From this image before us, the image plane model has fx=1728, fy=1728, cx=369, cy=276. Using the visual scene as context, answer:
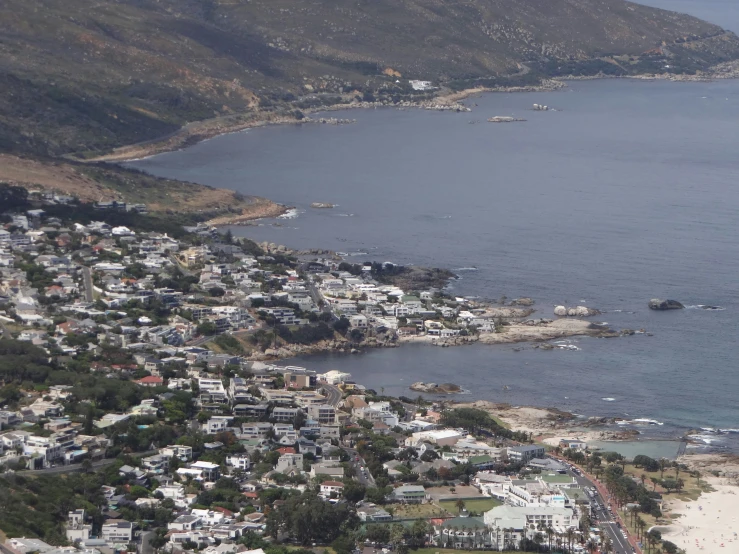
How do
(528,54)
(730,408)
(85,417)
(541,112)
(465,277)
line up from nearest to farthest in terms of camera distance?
(85,417)
(730,408)
(465,277)
(541,112)
(528,54)

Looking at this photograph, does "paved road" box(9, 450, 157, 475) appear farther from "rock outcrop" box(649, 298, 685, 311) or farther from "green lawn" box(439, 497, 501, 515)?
"rock outcrop" box(649, 298, 685, 311)

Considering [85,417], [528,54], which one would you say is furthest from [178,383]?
[528,54]

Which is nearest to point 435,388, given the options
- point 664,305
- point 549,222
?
point 664,305

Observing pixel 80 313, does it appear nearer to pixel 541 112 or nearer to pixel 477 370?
pixel 477 370

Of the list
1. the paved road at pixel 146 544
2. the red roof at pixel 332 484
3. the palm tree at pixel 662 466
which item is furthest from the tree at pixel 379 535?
the palm tree at pixel 662 466

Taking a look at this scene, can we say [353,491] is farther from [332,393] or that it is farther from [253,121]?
[253,121]
